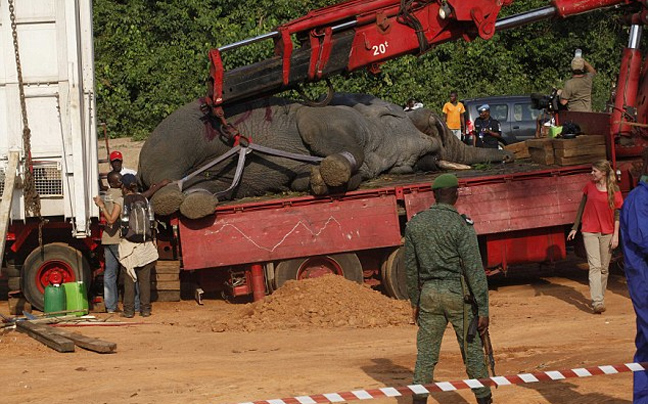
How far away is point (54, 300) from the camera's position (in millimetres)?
14430

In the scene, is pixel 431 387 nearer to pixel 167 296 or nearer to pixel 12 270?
pixel 167 296

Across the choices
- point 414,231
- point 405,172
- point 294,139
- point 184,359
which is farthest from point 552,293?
point 414,231

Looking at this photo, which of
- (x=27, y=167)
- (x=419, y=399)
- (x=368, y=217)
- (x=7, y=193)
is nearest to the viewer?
(x=419, y=399)

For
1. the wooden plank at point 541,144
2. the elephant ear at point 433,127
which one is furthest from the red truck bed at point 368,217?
the elephant ear at point 433,127

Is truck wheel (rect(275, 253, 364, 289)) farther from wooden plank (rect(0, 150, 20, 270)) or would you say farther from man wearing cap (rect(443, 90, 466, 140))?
man wearing cap (rect(443, 90, 466, 140))

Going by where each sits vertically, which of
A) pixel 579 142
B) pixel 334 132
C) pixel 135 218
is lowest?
pixel 135 218

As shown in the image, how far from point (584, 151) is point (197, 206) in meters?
5.24

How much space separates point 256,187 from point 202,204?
4.38ft

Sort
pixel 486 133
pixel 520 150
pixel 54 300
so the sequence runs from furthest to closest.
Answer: pixel 486 133 < pixel 520 150 < pixel 54 300

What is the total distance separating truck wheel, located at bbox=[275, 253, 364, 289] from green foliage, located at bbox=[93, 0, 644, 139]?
11695mm

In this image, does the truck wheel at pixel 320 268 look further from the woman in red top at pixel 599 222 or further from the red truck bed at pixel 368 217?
the woman in red top at pixel 599 222

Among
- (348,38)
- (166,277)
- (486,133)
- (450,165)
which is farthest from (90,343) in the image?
(486,133)

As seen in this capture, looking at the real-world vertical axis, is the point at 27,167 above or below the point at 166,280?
above

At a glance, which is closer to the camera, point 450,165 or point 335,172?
point 335,172
